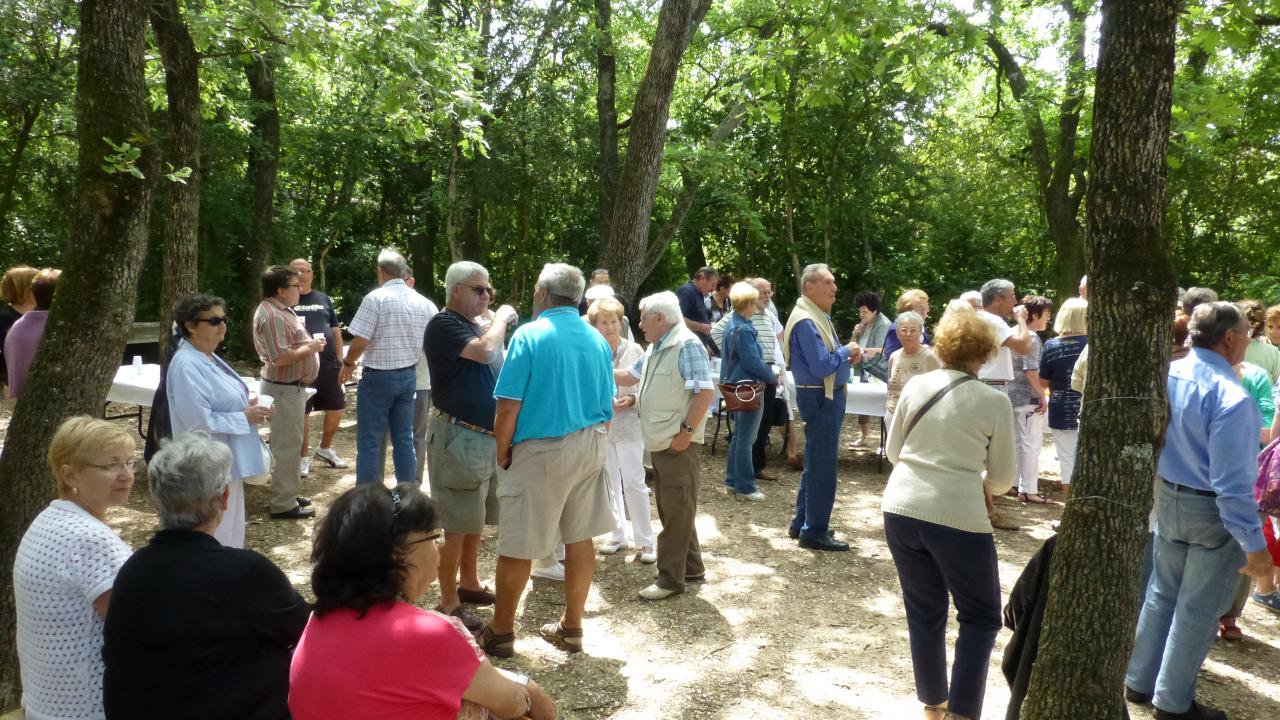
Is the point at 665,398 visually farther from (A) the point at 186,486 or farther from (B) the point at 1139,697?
(A) the point at 186,486

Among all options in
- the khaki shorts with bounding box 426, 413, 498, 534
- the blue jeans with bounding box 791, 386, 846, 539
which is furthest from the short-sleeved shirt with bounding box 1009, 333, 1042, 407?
the khaki shorts with bounding box 426, 413, 498, 534

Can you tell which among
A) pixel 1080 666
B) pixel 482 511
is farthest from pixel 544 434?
pixel 1080 666

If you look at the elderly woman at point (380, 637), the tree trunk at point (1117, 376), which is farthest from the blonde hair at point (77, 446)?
the tree trunk at point (1117, 376)

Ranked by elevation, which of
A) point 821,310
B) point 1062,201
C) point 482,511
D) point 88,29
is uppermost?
point 1062,201

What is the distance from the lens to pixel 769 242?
744 inches

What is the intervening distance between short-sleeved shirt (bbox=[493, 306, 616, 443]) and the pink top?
2112 millimetres

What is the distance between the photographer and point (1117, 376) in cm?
278

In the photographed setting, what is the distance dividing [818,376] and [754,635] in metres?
1.90

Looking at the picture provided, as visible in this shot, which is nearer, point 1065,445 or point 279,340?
point 279,340

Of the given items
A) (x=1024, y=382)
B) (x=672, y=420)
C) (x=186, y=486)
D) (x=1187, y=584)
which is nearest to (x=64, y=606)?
(x=186, y=486)

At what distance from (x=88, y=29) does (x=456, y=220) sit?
14.2 metres

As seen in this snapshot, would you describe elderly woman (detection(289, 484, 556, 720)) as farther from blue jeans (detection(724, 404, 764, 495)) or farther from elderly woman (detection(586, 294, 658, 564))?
blue jeans (detection(724, 404, 764, 495))

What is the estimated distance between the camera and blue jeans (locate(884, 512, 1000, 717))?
3529mm

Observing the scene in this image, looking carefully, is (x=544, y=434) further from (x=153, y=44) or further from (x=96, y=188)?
(x=153, y=44)
